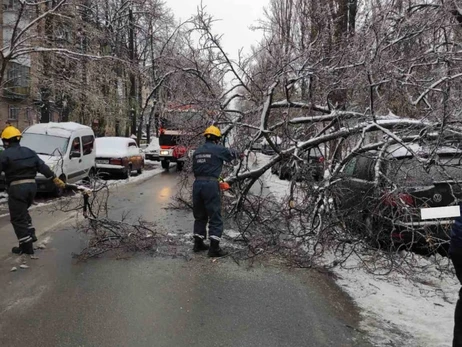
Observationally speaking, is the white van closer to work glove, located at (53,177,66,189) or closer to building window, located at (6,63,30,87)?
building window, located at (6,63,30,87)

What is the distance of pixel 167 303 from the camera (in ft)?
15.6

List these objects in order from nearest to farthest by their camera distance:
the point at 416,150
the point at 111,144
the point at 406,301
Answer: the point at 406,301 → the point at 416,150 → the point at 111,144

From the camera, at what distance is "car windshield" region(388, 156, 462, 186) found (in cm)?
612

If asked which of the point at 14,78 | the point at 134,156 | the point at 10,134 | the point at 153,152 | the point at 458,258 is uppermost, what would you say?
the point at 14,78

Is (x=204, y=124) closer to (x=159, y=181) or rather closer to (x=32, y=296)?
(x=32, y=296)

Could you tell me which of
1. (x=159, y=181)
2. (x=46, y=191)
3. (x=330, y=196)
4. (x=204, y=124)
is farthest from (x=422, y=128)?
(x=159, y=181)

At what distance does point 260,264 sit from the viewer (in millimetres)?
6258

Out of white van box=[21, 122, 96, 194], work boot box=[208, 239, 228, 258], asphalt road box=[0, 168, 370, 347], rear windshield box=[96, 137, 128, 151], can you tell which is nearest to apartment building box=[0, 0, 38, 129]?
white van box=[21, 122, 96, 194]

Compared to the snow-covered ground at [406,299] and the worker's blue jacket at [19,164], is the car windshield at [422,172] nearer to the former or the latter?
the snow-covered ground at [406,299]

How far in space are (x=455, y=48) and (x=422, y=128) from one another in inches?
111

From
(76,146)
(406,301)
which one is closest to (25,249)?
(406,301)

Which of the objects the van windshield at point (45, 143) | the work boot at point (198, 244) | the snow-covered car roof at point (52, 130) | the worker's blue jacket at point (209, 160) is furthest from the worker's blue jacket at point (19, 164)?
the snow-covered car roof at point (52, 130)

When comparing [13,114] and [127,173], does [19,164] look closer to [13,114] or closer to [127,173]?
[127,173]

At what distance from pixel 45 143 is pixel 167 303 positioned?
981cm
